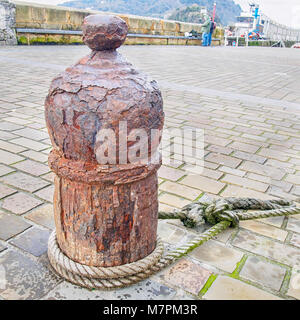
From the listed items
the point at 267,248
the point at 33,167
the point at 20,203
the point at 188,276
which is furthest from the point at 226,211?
the point at 33,167

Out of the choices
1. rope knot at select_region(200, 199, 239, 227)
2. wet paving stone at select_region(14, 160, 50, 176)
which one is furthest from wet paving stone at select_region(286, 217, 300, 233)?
wet paving stone at select_region(14, 160, 50, 176)

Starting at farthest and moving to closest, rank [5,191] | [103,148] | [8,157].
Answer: [8,157], [5,191], [103,148]

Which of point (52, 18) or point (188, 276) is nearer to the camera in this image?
point (188, 276)

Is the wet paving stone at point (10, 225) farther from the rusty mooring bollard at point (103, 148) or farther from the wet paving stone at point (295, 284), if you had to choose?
the wet paving stone at point (295, 284)

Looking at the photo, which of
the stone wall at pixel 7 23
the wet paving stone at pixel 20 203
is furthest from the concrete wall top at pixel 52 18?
the wet paving stone at pixel 20 203

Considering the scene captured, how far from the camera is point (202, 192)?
2.84m

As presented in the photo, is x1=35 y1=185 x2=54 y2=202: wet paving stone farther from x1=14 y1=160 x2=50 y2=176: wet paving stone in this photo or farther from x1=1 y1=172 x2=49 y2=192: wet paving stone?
x1=14 y1=160 x2=50 y2=176: wet paving stone

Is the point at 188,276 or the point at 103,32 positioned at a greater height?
the point at 103,32

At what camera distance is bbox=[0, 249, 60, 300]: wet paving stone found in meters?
1.67

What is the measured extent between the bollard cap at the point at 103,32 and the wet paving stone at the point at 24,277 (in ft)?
3.81

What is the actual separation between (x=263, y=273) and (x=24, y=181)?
6.29 ft

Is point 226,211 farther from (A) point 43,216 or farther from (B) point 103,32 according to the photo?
(B) point 103,32

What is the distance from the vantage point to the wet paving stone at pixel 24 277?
1666 millimetres
